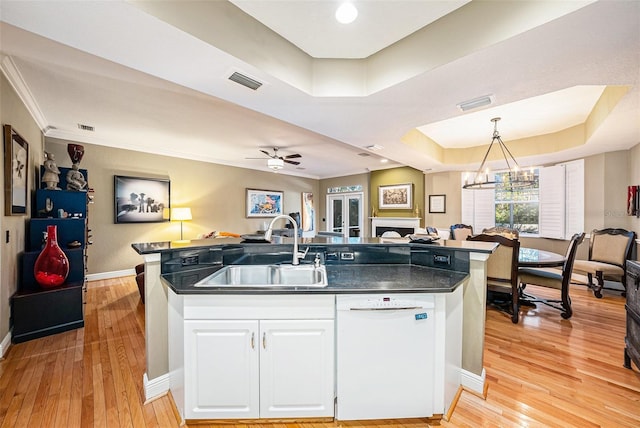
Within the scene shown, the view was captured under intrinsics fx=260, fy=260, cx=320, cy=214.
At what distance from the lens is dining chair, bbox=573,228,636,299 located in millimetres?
3771

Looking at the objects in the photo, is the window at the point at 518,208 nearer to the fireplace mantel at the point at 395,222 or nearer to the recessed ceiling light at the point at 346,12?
the fireplace mantel at the point at 395,222

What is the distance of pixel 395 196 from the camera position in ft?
22.5

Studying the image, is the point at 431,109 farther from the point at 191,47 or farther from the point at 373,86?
the point at 191,47

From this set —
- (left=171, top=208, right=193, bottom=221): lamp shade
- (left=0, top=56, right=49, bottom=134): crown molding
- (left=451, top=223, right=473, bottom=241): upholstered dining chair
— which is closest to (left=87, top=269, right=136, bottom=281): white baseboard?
(left=171, top=208, right=193, bottom=221): lamp shade

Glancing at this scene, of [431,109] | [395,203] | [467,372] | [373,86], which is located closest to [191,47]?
[373,86]

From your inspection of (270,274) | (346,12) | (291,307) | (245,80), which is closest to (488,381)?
(291,307)

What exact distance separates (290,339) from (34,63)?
319 cm

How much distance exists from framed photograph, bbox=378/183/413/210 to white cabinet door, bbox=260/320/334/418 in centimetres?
566

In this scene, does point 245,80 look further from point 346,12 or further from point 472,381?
point 472,381

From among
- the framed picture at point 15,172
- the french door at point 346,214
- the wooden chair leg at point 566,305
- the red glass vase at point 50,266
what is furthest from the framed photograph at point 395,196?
the framed picture at point 15,172

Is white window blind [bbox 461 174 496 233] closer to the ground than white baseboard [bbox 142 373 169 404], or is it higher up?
higher up

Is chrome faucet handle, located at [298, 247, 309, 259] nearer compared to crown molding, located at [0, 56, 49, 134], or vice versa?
chrome faucet handle, located at [298, 247, 309, 259]

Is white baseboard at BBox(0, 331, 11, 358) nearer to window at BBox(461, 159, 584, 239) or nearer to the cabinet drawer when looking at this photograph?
the cabinet drawer

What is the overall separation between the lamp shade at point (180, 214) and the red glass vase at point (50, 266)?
2.49m
